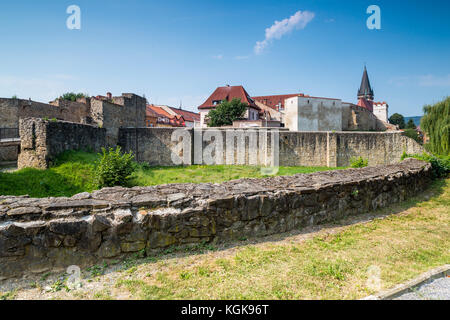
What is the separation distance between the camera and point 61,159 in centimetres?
1459

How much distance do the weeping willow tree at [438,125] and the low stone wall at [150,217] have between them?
→ 49.3ft

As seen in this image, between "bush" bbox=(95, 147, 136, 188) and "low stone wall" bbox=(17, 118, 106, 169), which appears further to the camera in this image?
"low stone wall" bbox=(17, 118, 106, 169)

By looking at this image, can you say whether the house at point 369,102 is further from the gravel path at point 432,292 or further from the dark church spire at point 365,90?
the gravel path at point 432,292

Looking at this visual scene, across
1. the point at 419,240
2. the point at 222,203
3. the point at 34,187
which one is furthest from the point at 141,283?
the point at 34,187

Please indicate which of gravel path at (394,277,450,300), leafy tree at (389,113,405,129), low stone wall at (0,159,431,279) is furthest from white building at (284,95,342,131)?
leafy tree at (389,113,405,129)

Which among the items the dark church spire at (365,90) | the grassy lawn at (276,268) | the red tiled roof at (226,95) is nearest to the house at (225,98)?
the red tiled roof at (226,95)

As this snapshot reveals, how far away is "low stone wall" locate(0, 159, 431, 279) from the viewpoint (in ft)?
12.0

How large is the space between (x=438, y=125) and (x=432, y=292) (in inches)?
749

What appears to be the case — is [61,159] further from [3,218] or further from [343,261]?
[343,261]

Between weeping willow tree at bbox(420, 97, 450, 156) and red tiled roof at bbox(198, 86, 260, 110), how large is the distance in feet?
116

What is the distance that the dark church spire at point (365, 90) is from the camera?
284ft

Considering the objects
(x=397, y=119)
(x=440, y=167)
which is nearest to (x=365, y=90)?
(x=397, y=119)

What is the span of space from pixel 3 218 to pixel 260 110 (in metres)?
55.0

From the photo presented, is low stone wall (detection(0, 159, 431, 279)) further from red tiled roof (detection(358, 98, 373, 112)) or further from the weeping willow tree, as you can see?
red tiled roof (detection(358, 98, 373, 112))
